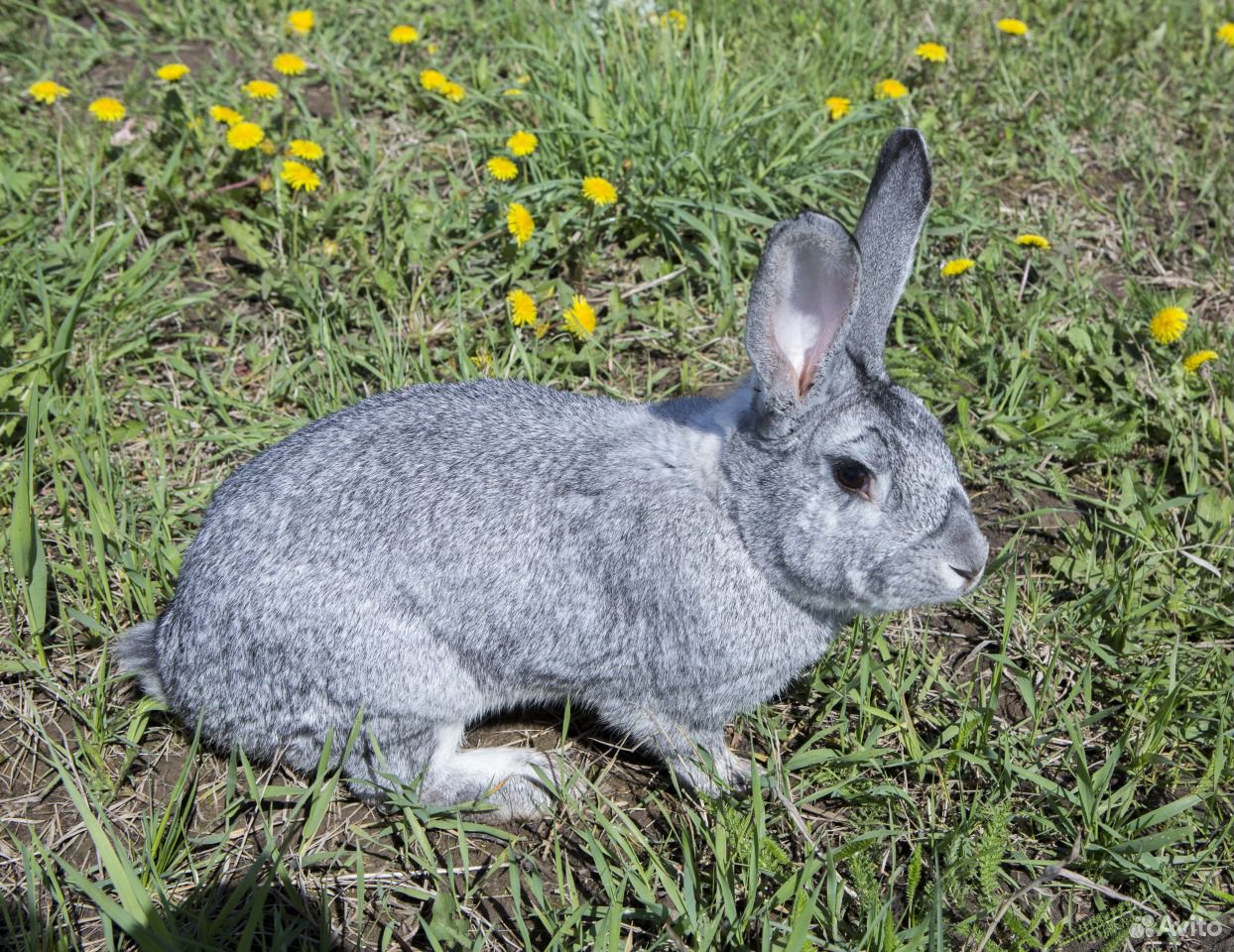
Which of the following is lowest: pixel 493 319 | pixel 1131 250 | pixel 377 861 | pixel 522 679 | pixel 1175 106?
pixel 377 861

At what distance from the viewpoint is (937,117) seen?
6.07m

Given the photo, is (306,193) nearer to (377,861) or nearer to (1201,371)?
(377,861)

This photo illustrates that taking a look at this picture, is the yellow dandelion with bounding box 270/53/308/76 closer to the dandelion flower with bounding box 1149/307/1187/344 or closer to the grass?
the grass

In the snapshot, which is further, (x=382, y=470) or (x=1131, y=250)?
(x=1131, y=250)

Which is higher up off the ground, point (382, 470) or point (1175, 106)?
point (1175, 106)

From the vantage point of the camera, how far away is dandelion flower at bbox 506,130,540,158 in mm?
5098

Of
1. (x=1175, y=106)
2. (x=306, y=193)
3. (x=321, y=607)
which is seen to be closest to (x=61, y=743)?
(x=321, y=607)

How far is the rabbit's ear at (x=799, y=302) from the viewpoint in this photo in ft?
10.1

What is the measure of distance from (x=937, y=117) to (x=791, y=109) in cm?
94

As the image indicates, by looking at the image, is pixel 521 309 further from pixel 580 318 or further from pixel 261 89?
pixel 261 89

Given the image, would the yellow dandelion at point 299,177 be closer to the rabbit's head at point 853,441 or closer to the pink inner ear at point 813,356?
the rabbit's head at point 853,441

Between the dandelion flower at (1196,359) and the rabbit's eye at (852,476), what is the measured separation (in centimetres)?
212

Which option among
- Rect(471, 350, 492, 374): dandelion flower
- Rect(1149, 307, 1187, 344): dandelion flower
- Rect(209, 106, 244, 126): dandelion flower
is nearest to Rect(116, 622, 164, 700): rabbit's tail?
Rect(471, 350, 492, 374): dandelion flower

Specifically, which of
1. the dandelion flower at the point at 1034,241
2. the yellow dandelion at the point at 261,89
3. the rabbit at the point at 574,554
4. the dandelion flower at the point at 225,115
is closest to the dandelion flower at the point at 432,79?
the yellow dandelion at the point at 261,89
